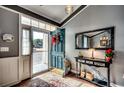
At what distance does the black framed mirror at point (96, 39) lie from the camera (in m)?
2.45

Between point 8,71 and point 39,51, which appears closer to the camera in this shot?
point 8,71

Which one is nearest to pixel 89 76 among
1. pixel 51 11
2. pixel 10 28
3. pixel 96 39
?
pixel 96 39

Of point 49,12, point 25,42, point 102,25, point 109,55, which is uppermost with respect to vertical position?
point 49,12

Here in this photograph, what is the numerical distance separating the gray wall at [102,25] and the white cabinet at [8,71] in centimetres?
188

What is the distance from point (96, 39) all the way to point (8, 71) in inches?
95.5

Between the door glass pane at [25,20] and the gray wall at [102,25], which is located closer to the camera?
the gray wall at [102,25]

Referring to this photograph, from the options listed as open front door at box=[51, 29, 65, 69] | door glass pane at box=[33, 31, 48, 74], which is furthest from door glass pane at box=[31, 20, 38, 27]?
open front door at box=[51, 29, 65, 69]

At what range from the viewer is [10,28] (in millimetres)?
2395

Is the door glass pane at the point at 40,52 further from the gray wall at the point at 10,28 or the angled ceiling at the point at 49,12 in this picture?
the gray wall at the point at 10,28

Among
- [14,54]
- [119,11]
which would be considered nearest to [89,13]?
[119,11]

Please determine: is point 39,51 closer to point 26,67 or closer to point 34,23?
point 26,67

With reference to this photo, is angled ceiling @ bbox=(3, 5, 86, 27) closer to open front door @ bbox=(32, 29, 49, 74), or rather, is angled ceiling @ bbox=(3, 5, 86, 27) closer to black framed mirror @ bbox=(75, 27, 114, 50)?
open front door @ bbox=(32, 29, 49, 74)

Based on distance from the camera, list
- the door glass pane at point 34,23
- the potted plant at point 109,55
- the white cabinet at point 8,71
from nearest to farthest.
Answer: the white cabinet at point 8,71
the potted plant at point 109,55
the door glass pane at point 34,23

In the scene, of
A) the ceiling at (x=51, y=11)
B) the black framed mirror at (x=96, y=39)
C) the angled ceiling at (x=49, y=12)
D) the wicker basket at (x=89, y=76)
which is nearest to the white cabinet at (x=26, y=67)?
the angled ceiling at (x=49, y=12)
